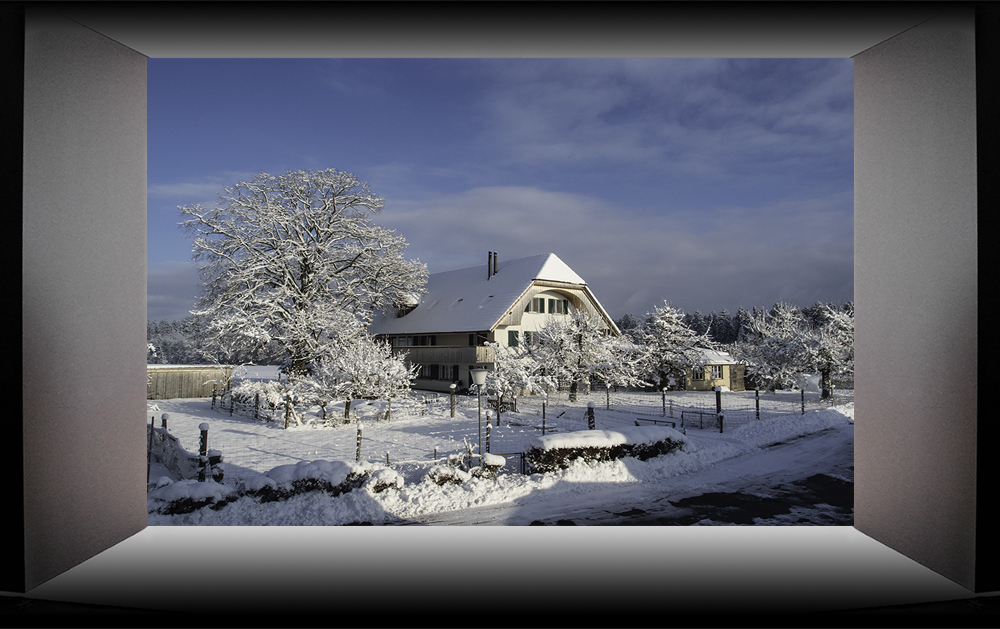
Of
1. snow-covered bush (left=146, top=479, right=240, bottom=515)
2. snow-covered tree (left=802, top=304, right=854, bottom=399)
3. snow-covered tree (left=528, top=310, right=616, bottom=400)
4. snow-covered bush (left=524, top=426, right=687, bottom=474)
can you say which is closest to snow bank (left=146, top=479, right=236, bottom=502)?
snow-covered bush (left=146, top=479, right=240, bottom=515)

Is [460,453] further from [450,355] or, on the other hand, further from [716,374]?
[716,374]

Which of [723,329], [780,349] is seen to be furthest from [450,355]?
[723,329]

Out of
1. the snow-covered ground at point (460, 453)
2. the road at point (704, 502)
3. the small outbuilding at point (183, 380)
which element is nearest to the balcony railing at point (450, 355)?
the snow-covered ground at point (460, 453)

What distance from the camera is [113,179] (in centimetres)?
504

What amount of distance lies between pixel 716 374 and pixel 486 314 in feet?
53.6

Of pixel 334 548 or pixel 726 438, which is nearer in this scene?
pixel 334 548

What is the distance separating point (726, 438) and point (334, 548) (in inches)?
474

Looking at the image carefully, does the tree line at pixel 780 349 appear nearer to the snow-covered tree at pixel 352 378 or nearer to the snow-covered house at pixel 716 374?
the snow-covered house at pixel 716 374

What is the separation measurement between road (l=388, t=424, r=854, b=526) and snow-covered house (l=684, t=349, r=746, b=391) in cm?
1962

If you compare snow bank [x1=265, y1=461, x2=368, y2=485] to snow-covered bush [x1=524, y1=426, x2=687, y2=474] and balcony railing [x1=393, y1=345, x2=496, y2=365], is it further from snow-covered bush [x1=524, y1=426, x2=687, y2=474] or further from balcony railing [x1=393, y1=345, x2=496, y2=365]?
balcony railing [x1=393, y1=345, x2=496, y2=365]

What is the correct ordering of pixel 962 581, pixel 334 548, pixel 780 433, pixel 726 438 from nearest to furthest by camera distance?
pixel 962 581, pixel 334 548, pixel 726 438, pixel 780 433

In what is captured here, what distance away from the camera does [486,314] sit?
24.8m
